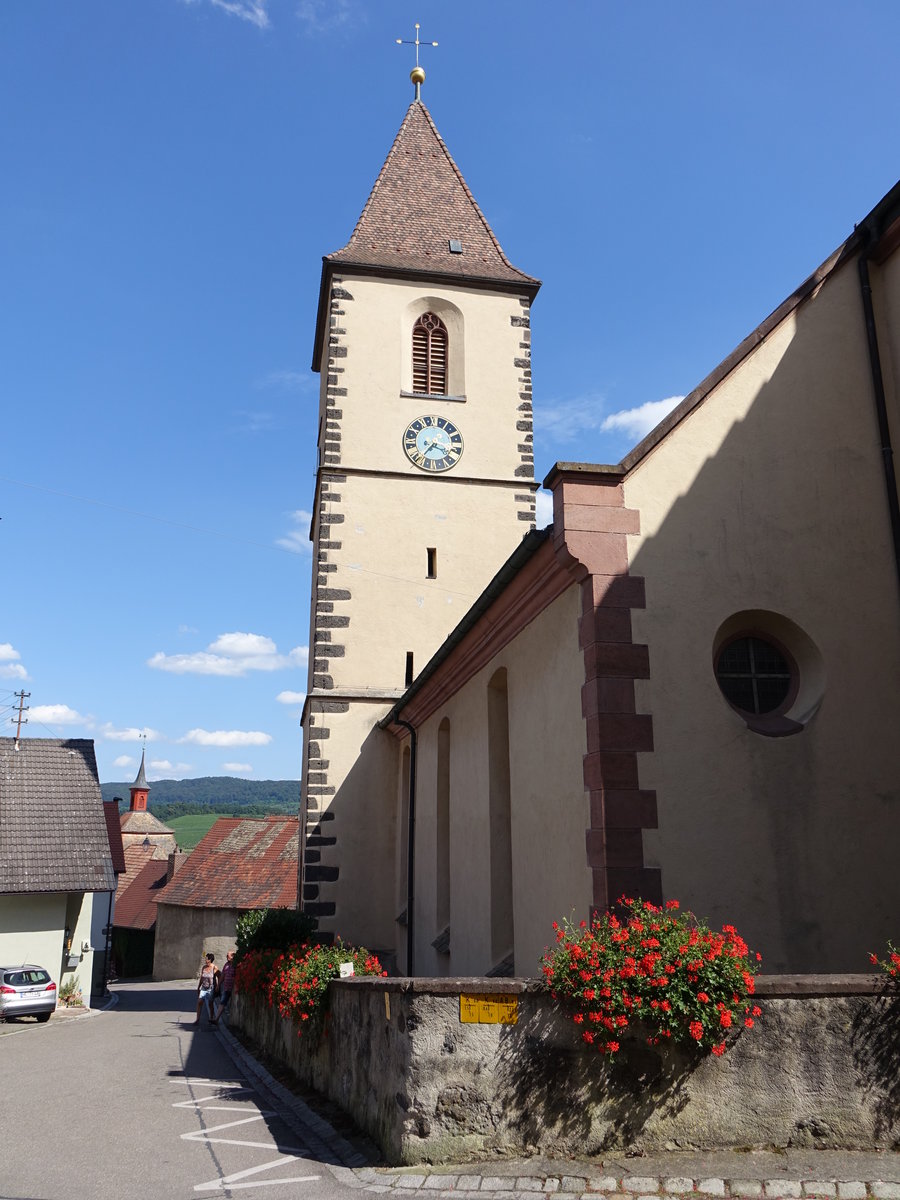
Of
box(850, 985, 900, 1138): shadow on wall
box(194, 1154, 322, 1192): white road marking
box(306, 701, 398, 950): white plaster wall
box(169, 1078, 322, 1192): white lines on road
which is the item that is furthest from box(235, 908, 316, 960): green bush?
box(850, 985, 900, 1138): shadow on wall

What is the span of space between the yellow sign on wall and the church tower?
11.6m

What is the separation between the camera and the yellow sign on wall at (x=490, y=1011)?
5617mm

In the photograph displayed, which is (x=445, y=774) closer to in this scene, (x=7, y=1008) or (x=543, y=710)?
(x=543, y=710)

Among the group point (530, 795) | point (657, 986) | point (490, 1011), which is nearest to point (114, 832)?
point (530, 795)

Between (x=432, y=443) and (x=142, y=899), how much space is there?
39.3 metres

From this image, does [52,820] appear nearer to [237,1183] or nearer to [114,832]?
[114,832]

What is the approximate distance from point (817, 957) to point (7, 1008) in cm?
1826

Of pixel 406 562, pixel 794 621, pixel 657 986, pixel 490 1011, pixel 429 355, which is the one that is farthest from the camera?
pixel 429 355

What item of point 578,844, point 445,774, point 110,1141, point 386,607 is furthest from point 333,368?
point 110,1141

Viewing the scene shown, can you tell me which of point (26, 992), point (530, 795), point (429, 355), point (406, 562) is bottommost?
point (26, 992)

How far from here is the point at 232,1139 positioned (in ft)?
24.4

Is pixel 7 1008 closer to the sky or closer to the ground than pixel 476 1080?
closer to the ground

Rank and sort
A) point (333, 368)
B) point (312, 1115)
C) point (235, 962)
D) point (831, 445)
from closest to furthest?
point (312, 1115) < point (831, 445) < point (235, 962) < point (333, 368)

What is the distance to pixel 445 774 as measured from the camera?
47.8 ft
